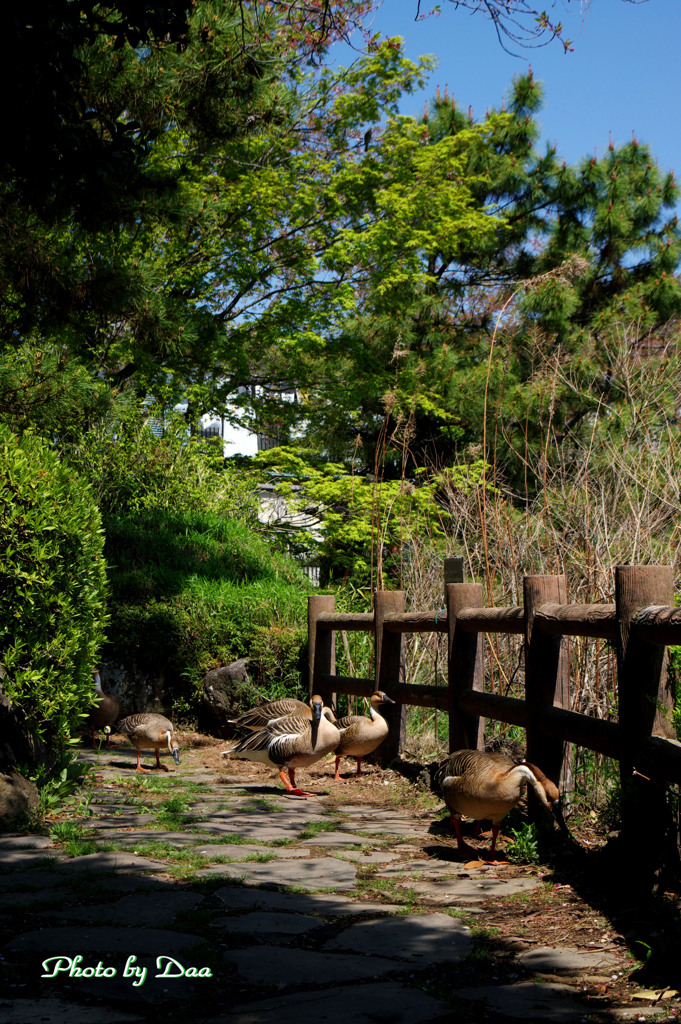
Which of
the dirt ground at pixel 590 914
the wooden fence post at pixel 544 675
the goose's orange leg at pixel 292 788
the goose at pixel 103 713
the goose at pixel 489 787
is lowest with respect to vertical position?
the goose's orange leg at pixel 292 788

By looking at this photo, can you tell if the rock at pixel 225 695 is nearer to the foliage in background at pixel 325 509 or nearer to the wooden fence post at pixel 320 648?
the wooden fence post at pixel 320 648

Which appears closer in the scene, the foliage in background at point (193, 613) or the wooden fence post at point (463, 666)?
the wooden fence post at point (463, 666)

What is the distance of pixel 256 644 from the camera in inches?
407

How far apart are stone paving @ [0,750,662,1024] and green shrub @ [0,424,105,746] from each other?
2.80 feet

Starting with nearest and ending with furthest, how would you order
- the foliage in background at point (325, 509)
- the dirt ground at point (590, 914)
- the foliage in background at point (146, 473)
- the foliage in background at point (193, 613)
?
the dirt ground at point (590, 914), the foliage in background at point (193, 613), the foliage in background at point (146, 473), the foliage in background at point (325, 509)

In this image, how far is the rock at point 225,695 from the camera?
10016 mm

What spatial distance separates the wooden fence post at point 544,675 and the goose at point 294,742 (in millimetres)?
2192

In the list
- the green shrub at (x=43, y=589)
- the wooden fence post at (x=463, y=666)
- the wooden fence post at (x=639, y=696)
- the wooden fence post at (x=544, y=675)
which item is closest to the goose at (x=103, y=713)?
the green shrub at (x=43, y=589)

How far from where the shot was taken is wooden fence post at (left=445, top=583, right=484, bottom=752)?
6543 millimetres

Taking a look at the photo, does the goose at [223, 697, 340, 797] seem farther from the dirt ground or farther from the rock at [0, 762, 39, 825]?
the rock at [0, 762, 39, 825]

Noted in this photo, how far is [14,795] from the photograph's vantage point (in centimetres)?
546

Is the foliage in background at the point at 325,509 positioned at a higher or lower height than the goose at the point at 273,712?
higher

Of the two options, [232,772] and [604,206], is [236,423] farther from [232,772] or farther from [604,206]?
[232,772]

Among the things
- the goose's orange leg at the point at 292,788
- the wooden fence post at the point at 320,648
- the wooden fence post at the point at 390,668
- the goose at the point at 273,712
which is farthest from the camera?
the wooden fence post at the point at 320,648
